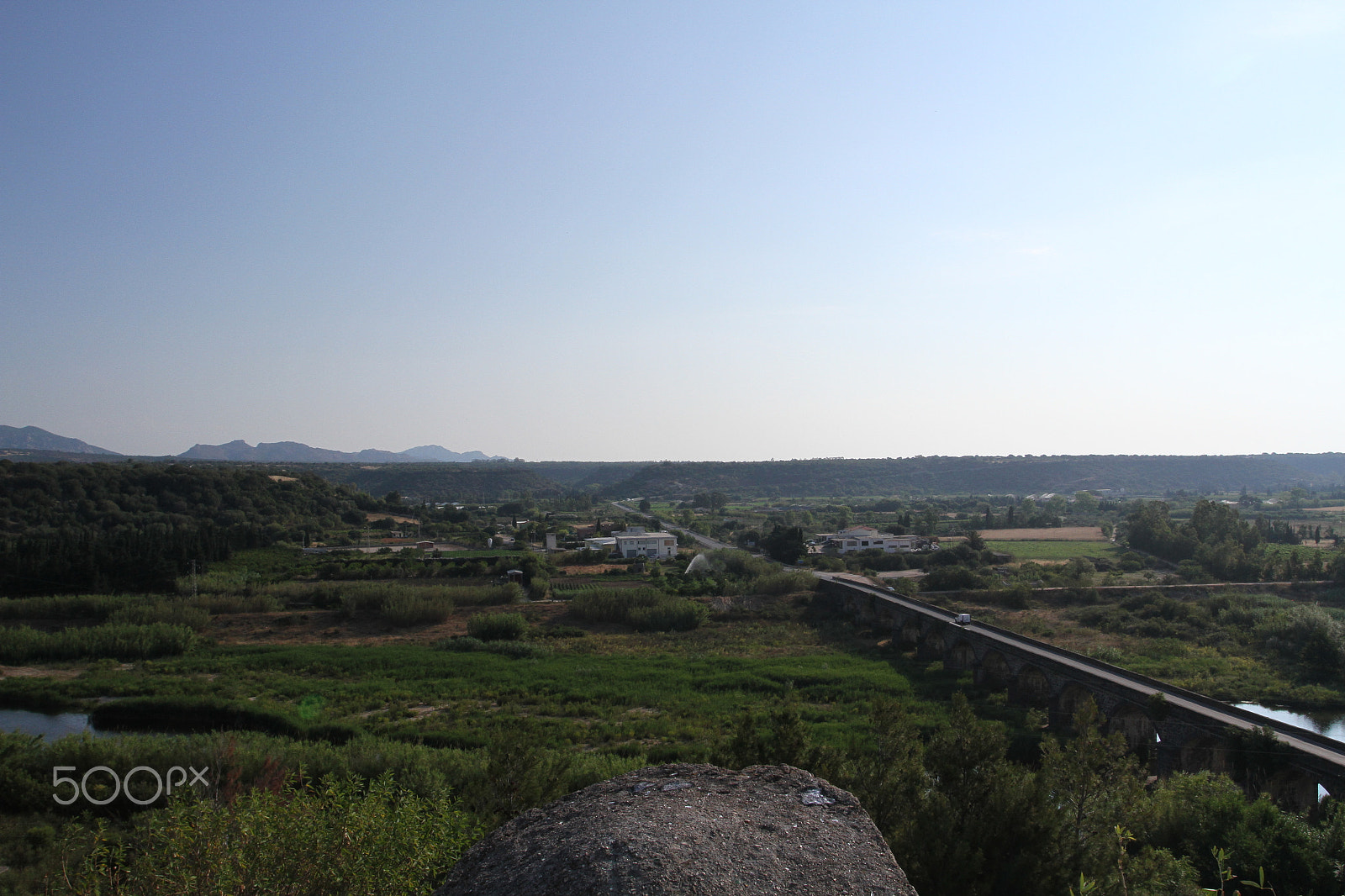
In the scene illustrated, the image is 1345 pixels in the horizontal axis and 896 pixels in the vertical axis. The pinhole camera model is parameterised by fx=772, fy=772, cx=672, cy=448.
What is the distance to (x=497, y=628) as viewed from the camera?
4100cm

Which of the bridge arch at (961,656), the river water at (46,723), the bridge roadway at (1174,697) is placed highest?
the bridge roadway at (1174,697)

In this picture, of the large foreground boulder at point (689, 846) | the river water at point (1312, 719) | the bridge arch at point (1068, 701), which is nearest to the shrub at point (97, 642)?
the bridge arch at point (1068, 701)

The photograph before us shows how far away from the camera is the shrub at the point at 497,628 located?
40844mm

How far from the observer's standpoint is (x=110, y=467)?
77.3 m

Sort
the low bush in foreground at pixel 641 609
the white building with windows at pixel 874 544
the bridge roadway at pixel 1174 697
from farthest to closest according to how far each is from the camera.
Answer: the white building with windows at pixel 874 544, the low bush in foreground at pixel 641 609, the bridge roadway at pixel 1174 697

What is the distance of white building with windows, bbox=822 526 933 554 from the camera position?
224 feet

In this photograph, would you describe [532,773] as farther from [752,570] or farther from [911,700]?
[752,570]

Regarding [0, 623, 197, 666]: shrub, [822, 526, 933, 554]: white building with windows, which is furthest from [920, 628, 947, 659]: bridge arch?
[0, 623, 197, 666]: shrub

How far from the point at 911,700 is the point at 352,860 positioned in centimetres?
2451

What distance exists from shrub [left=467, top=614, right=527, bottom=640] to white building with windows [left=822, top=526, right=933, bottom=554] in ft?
114

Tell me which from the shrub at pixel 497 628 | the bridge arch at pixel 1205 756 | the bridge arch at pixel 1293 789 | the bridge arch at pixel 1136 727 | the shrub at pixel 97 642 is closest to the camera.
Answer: the bridge arch at pixel 1293 789

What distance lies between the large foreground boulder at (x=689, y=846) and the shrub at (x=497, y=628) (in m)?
35.3

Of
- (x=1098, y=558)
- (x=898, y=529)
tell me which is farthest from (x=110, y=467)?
(x=1098, y=558)

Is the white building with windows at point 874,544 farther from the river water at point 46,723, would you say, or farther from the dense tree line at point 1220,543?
the river water at point 46,723
